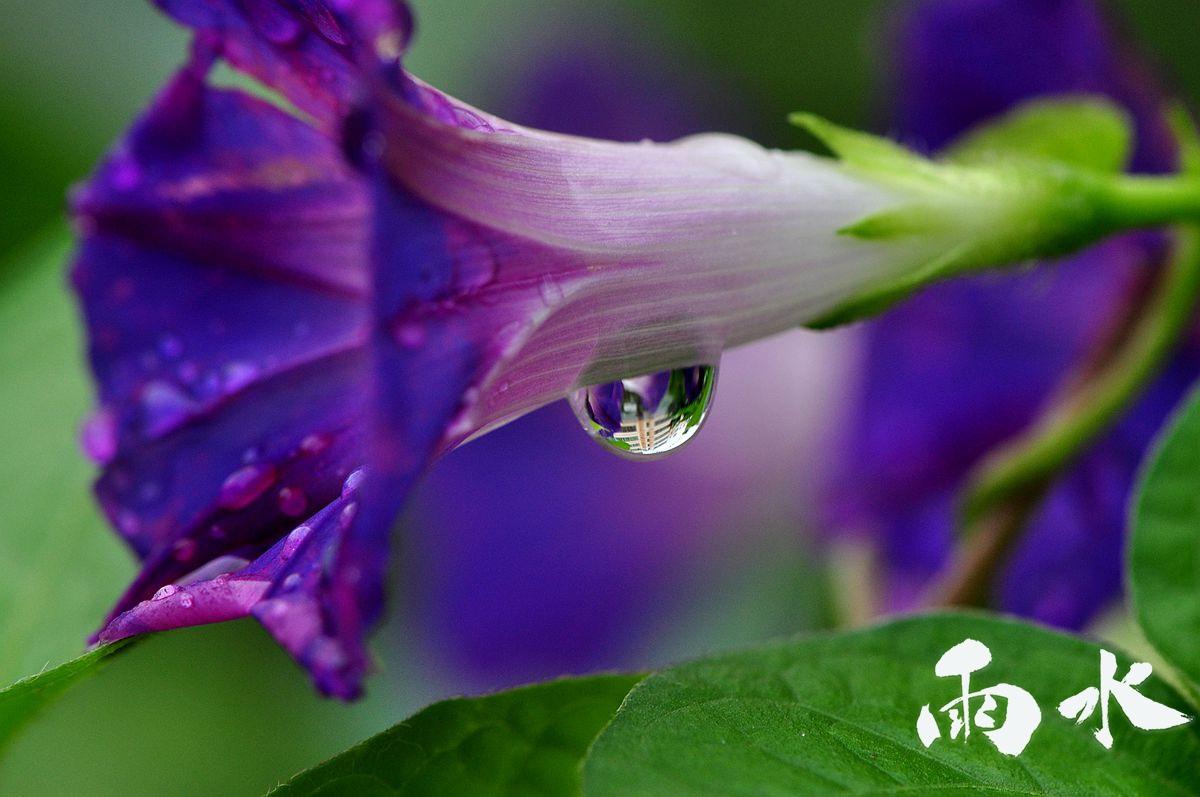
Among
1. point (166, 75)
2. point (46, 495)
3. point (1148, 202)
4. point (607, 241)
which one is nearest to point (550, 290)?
point (607, 241)

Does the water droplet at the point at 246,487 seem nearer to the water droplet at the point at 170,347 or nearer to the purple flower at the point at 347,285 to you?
the purple flower at the point at 347,285

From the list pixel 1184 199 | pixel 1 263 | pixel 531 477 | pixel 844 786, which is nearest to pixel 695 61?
pixel 531 477

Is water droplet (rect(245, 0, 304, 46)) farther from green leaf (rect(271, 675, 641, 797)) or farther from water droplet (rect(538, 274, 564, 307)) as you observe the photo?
green leaf (rect(271, 675, 641, 797))

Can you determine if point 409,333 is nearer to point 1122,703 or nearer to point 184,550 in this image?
point 184,550

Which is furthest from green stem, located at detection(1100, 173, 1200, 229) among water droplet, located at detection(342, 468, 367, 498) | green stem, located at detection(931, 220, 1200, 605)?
water droplet, located at detection(342, 468, 367, 498)

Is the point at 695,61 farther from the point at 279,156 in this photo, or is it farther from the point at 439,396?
the point at 439,396

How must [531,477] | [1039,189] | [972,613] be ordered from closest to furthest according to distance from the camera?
[972,613], [1039,189], [531,477]
